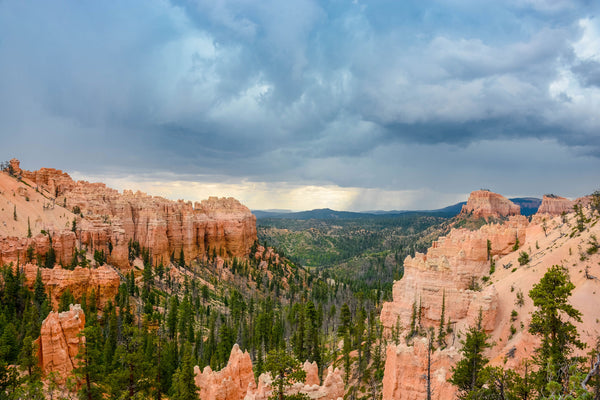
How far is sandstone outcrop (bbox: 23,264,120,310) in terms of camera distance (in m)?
56.1

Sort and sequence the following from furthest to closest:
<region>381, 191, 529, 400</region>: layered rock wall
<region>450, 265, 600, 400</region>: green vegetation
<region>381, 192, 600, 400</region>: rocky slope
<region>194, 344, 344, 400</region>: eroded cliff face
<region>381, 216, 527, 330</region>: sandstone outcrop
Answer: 1. <region>381, 216, 527, 330</region>: sandstone outcrop
2. <region>381, 192, 600, 400</region>: rocky slope
3. <region>381, 191, 529, 400</region>: layered rock wall
4. <region>194, 344, 344, 400</region>: eroded cliff face
5. <region>450, 265, 600, 400</region>: green vegetation

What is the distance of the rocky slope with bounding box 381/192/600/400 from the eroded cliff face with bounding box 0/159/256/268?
2640 inches

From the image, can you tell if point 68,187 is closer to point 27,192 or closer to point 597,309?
point 27,192

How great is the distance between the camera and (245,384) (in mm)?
33438

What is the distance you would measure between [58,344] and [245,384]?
1905 cm

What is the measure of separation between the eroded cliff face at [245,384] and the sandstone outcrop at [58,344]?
44.2 ft

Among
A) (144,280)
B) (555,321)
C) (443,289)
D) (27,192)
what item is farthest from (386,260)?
(555,321)

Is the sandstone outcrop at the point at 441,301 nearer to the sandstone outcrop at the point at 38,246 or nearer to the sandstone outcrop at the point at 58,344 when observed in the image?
the sandstone outcrop at the point at 58,344

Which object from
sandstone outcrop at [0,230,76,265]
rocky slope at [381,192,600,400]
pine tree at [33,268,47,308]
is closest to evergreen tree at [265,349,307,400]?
rocky slope at [381,192,600,400]

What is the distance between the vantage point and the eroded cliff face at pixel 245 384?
25266mm

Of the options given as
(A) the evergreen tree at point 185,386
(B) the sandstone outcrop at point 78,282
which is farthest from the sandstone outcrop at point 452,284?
(B) the sandstone outcrop at point 78,282

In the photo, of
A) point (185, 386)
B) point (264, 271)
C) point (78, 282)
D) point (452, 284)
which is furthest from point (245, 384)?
point (264, 271)

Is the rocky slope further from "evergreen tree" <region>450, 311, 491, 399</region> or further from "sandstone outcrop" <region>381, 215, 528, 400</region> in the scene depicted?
"evergreen tree" <region>450, 311, 491, 399</region>

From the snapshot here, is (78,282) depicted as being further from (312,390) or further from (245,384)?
(312,390)
